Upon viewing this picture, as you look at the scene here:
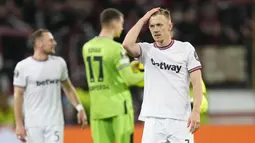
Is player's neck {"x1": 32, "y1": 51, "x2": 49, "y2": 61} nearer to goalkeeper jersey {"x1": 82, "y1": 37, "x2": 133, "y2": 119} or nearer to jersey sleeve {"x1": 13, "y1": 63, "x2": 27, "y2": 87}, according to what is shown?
jersey sleeve {"x1": 13, "y1": 63, "x2": 27, "y2": 87}

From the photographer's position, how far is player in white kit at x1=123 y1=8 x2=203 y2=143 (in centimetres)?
633

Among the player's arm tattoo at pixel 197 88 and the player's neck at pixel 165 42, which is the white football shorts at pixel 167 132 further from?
the player's neck at pixel 165 42

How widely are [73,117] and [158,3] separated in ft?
10.1

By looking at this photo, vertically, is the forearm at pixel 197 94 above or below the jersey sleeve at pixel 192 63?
below

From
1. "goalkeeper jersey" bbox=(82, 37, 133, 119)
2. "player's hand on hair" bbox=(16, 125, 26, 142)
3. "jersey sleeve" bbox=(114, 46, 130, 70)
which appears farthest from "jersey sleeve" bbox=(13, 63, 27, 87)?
→ "jersey sleeve" bbox=(114, 46, 130, 70)

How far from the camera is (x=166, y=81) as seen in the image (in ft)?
21.0

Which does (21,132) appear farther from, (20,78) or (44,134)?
(20,78)

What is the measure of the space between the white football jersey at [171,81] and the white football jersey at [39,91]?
1.53 meters

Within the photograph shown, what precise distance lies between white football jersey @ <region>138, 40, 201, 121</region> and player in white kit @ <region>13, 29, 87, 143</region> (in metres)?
1.51

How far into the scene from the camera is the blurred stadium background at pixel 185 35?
13.7 m

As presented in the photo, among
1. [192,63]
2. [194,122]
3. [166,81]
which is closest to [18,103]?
[166,81]

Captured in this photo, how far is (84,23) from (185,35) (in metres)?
1.88

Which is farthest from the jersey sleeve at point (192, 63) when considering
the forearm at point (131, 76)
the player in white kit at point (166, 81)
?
the forearm at point (131, 76)

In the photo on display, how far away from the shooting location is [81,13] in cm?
1476
